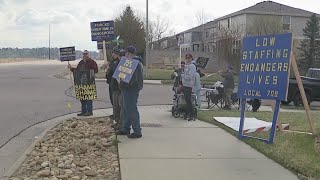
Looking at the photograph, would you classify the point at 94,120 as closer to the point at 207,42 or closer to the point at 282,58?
the point at 282,58

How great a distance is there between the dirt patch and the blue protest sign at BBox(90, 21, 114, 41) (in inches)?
155

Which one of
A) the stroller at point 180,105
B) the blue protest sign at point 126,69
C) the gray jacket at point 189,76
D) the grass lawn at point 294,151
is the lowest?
the grass lawn at point 294,151

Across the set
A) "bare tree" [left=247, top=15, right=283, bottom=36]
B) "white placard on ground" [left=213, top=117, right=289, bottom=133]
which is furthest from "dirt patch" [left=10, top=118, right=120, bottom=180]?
"bare tree" [left=247, top=15, right=283, bottom=36]

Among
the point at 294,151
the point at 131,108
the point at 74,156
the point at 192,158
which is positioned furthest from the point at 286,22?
the point at 74,156

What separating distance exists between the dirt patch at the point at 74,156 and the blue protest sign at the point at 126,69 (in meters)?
1.17

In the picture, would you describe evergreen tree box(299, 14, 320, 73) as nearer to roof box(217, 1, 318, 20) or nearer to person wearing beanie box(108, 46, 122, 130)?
roof box(217, 1, 318, 20)

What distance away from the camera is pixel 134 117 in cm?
909

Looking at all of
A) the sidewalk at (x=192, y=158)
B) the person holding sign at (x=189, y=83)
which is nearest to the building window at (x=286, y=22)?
the person holding sign at (x=189, y=83)

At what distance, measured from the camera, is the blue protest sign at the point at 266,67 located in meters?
8.28

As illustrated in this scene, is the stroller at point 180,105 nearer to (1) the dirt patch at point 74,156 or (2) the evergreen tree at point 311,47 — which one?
(1) the dirt patch at point 74,156

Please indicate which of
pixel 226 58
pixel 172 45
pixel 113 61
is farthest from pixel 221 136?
pixel 172 45

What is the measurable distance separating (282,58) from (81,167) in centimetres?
392

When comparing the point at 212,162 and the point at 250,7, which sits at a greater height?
the point at 250,7

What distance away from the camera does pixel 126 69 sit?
9211 millimetres
